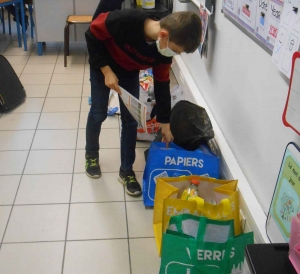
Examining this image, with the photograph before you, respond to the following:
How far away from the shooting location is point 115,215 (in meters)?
1.98

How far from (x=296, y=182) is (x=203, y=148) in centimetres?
85

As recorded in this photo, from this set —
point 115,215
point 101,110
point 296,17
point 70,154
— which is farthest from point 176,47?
point 70,154

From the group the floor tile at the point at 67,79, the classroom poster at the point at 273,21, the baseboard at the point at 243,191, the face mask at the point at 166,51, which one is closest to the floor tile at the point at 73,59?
Result: the floor tile at the point at 67,79

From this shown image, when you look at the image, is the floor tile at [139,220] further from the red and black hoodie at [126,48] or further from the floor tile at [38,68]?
the floor tile at [38,68]

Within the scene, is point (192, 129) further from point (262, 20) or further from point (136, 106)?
point (262, 20)

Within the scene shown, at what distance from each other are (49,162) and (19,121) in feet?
2.04

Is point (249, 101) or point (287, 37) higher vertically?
point (287, 37)

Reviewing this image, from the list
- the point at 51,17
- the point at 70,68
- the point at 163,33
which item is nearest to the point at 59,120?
the point at 70,68

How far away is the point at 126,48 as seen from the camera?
1709 mm

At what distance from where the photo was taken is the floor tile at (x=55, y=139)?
2546mm

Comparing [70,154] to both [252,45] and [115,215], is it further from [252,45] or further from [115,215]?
[252,45]

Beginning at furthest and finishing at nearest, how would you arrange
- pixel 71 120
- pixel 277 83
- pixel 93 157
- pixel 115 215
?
pixel 71 120 < pixel 93 157 < pixel 115 215 < pixel 277 83

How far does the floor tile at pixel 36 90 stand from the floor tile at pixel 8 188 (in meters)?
1.19

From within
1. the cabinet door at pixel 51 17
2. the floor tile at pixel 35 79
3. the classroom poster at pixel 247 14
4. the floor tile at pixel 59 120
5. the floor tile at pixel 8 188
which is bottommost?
the floor tile at pixel 8 188
